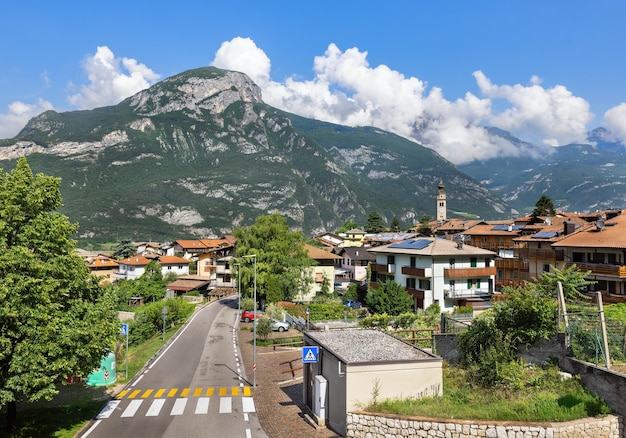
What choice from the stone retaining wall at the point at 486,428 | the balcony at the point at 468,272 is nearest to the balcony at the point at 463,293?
the balcony at the point at 468,272

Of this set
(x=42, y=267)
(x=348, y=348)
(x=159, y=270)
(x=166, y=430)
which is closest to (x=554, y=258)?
(x=348, y=348)

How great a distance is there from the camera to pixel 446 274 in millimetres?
49812

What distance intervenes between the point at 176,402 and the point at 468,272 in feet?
118

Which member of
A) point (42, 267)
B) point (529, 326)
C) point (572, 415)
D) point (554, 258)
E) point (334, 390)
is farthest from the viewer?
point (554, 258)

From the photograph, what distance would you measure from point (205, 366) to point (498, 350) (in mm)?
19762

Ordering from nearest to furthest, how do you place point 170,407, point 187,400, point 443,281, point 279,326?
1. point 170,407
2. point 187,400
3. point 279,326
4. point 443,281

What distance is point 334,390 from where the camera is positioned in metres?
19.1

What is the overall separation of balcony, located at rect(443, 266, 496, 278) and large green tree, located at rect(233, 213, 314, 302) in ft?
62.6

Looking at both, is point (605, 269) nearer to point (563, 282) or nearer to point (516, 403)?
point (563, 282)

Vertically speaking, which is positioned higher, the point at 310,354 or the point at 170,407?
the point at 310,354

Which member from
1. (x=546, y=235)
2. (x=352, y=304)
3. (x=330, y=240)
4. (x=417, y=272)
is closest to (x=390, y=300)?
(x=417, y=272)

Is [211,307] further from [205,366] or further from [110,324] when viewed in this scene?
[110,324]

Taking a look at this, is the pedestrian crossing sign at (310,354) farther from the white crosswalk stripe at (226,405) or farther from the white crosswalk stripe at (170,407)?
the white crosswalk stripe at (226,405)

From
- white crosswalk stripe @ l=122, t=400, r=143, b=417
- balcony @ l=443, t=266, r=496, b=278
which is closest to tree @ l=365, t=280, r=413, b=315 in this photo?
balcony @ l=443, t=266, r=496, b=278
